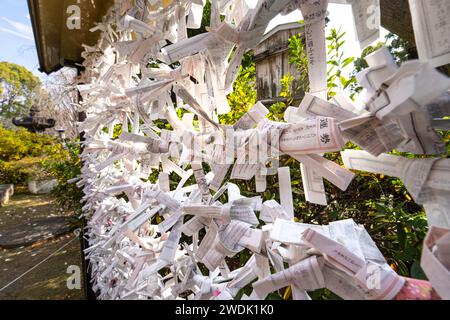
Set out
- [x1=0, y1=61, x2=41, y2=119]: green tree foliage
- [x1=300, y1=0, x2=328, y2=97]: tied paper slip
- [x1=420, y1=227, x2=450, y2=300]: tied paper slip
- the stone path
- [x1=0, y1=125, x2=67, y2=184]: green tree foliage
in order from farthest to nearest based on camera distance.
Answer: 1. [x1=0, y1=61, x2=41, y2=119]: green tree foliage
2. [x1=0, y1=125, x2=67, y2=184]: green tree foliage
3. the stone path
4. [x1=300, y1=0, x2=328, y2=97]: tied paper slip
5. [x1=420, y1=227, x2=450, y2=300]: tied paper slip

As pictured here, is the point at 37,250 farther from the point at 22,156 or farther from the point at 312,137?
the point at 22,156

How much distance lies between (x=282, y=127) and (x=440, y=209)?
171mm

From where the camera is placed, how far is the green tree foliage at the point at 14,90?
1858cm

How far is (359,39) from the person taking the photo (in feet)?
0.89

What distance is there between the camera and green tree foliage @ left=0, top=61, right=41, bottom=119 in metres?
18.6

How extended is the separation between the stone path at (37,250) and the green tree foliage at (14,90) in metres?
14.6

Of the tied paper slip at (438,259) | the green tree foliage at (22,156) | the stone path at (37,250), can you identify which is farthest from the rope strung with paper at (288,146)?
the green tree foliage at (22,156)

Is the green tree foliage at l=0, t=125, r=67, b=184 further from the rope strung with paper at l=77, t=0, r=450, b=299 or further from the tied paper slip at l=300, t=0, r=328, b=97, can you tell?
the tied paper slip at l=300, t=0, r=328, b=97

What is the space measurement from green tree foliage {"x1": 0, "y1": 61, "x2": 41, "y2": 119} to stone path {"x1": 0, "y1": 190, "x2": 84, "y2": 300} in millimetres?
14601

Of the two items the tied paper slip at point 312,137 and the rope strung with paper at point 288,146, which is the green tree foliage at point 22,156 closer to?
the rope strung with paper at point 288,146

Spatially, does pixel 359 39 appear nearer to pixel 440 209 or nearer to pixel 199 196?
pixel 440 209

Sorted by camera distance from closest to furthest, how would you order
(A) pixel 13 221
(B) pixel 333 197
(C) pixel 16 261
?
(B) pixel 333 197, (C) pixel 16 261, (A) pixel 13 221

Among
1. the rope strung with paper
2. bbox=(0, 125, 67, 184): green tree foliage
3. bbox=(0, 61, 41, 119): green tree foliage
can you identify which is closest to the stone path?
bbox=(0, 125, 67, 184): green tree foliage
